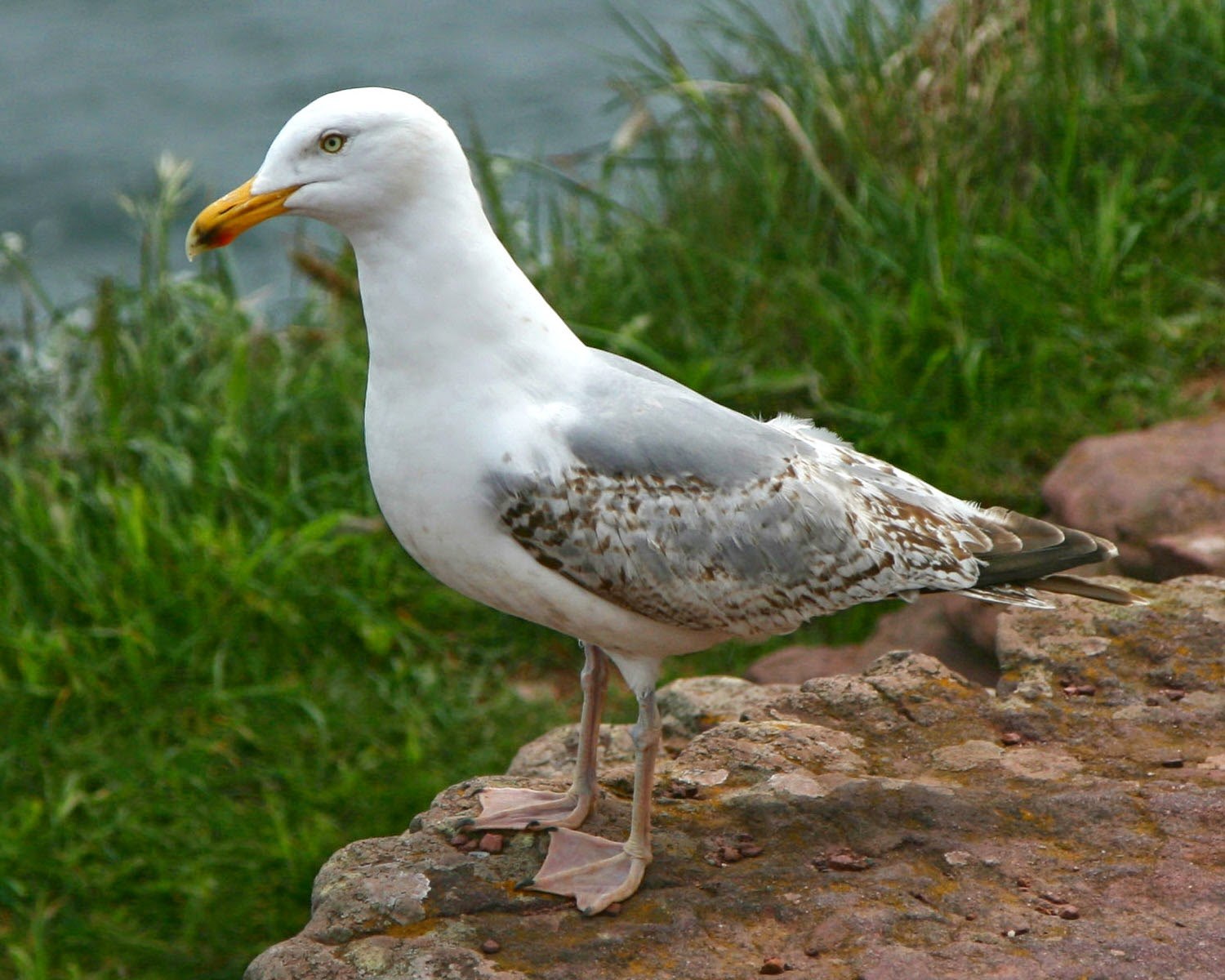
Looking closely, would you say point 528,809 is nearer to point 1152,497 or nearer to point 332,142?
point 332,142

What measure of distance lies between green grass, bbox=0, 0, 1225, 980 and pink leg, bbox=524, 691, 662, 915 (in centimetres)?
144

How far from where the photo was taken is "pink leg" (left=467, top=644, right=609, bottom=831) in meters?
3.95

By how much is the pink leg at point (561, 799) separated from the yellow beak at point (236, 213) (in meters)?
1.29

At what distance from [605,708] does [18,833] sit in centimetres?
197

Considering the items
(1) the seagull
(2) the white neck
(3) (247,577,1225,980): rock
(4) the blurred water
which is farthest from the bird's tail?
(4) the blurred water

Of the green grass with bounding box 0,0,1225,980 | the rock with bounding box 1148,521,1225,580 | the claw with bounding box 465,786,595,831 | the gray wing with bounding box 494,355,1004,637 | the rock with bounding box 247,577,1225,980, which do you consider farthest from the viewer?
the green grass with bounding box 0,0,1225,980

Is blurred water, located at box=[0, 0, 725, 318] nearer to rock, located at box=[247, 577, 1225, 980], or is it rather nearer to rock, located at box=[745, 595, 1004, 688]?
rock, located at box=[745, 595, 1004, 688]

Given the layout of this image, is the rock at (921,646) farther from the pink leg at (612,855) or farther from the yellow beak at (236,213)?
the yellow beak at (236,213)

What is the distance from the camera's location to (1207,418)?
19.7ft

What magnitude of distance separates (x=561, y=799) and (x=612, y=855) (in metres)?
0.33

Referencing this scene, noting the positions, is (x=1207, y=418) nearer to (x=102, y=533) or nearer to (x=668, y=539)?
(x=668, y=539)

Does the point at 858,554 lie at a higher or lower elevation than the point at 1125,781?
→ higher

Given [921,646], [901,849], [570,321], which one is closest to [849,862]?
[901,849]

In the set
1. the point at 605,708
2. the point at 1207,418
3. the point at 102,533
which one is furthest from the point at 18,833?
the point at 1207,418
